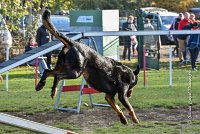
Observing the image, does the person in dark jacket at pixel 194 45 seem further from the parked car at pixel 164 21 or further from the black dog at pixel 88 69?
the black dog at pixel 88 69

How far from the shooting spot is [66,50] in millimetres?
8039

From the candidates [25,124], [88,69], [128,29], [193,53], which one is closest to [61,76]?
[88,69]

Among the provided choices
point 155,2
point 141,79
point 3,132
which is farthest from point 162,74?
point 155,2

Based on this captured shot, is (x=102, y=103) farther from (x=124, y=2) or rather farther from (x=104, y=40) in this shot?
(x=124, y=2)

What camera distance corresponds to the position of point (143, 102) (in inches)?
559

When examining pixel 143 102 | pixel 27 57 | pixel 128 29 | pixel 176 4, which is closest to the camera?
pixel 27 57

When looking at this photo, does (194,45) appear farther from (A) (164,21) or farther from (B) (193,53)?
(A) (164,21)

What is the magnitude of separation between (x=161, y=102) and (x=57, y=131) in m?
6.51

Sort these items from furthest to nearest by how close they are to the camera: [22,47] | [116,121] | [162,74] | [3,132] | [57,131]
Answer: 1. [22,47]
2. [162,74]
3. [116,121]
4. [3,132]
5. [57,131]

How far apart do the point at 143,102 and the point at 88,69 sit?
6.33 meters

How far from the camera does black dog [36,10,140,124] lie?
7805 mm

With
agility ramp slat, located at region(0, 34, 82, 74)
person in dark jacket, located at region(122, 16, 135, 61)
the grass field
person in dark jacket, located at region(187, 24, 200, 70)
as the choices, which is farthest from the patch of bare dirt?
person in dark jacket, located at region(122, 16, 135, 61)

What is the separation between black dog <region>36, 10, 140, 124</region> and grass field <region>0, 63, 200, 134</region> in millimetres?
2379

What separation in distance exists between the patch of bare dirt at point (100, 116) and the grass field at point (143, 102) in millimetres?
19
